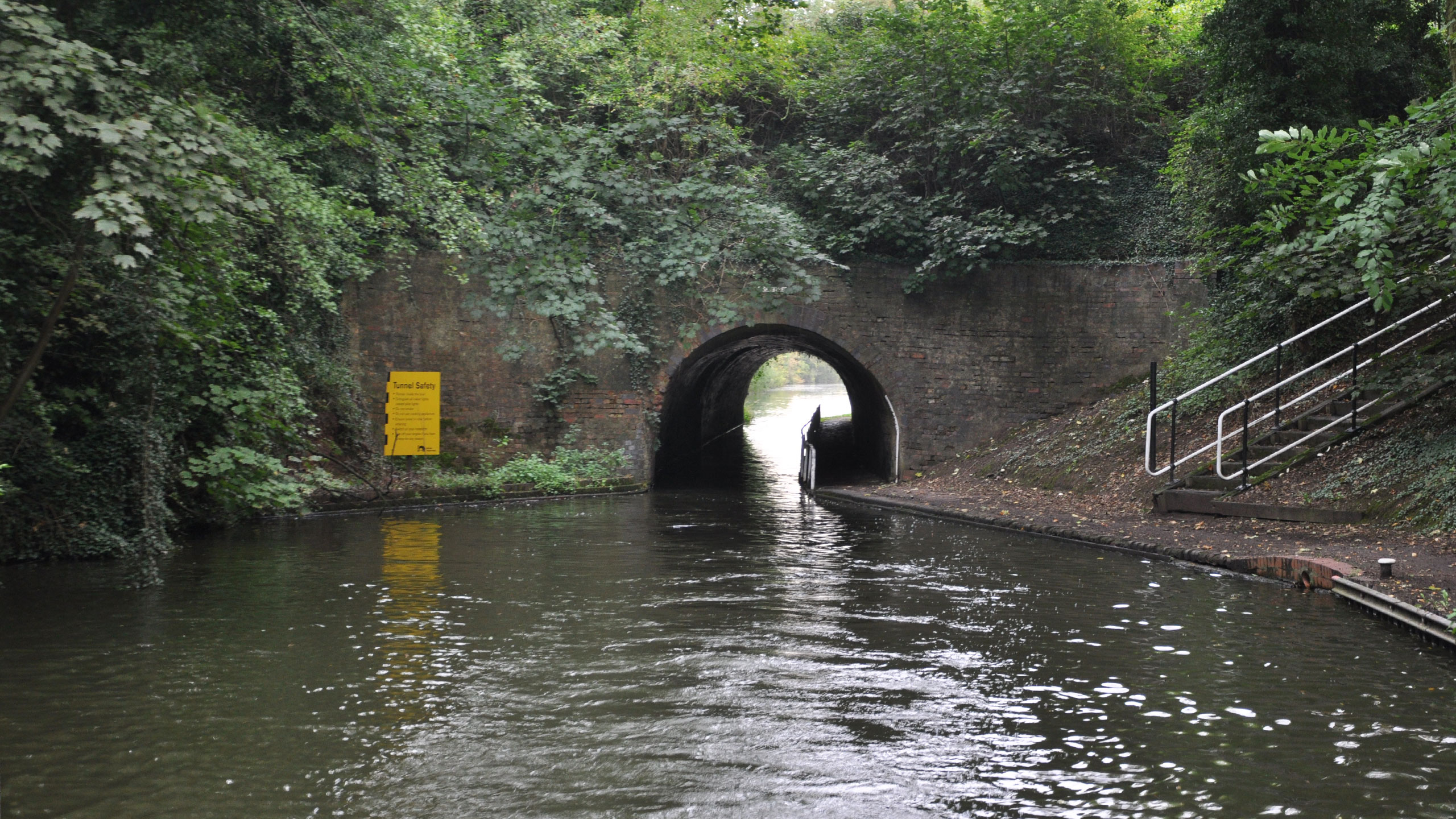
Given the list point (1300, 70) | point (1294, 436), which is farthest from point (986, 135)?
point (1294, 436)

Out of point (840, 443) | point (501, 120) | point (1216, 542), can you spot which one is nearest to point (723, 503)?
point (501, 120)

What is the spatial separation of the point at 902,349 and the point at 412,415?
7.04m

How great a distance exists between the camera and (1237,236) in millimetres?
11586

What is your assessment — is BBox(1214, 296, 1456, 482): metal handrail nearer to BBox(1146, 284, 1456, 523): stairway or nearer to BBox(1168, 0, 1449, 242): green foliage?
BBox(1146, 284, 1456, 523): stairway

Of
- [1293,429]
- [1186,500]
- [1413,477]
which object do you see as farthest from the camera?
[1293,429]

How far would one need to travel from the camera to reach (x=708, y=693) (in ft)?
16.3

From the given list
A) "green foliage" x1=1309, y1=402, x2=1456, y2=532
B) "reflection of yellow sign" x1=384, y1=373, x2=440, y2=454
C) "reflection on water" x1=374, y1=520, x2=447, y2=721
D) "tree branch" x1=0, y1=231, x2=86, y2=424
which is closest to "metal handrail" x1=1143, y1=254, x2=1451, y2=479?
"green foliage" x1=1309, y1=402, x2=1456, y2=532

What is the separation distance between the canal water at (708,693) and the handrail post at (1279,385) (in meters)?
2.69

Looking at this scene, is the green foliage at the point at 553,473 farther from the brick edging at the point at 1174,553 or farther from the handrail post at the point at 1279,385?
the handrail post at the point at 1279,385

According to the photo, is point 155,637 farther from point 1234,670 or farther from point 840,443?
point 840,443

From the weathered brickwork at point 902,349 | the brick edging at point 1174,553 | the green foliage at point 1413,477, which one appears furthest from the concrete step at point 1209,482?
the weathered brickwork at point 902,349

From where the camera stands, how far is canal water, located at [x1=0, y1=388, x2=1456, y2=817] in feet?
12.5

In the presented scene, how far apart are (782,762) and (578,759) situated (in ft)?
2.69

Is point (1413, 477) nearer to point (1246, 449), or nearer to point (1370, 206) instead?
point (1246, 449)
